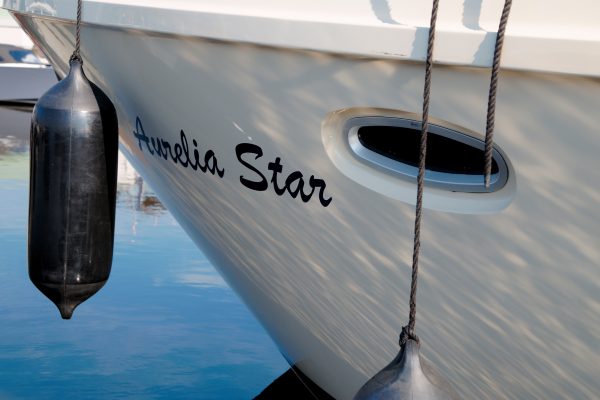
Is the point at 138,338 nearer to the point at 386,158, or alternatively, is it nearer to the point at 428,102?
the point at 386,158

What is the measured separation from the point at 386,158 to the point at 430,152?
5.2 inches

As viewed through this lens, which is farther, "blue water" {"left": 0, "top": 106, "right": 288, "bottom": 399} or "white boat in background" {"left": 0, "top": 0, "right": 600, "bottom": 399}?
"blue water" {"left": 0, "top": 106, "right": 288, "bottom": 399}

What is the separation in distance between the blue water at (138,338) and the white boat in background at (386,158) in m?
1.39

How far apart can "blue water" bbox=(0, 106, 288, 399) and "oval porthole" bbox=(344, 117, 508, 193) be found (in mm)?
2147

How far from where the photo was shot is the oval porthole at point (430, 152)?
233 centimetres

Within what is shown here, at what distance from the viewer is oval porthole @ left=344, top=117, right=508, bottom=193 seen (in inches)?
91.7

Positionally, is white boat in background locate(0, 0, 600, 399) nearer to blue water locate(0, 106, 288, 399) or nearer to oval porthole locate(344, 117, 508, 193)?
oval porthole locate(344, 117, 508, 193)

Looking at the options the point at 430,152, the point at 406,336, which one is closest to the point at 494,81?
the point at 430,152

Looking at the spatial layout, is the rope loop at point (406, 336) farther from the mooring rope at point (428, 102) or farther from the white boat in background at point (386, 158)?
the white boat in background at point (386, 158)

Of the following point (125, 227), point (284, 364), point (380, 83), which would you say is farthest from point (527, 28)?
point (125, 227)

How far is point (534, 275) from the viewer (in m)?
2.34

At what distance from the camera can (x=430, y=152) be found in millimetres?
2502

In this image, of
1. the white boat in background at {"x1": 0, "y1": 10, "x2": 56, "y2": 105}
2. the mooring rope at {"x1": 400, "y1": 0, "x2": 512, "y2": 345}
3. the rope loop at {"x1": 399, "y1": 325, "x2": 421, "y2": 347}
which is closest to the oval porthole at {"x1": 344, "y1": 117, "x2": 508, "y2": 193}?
the mooring rope at {"x1": 400, "y1": 0, "x2": 512, "y2": 345}

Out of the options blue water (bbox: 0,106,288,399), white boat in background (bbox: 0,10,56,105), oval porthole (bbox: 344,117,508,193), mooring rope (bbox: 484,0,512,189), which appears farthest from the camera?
white boat in background (bbox: 0,10,56,105)
